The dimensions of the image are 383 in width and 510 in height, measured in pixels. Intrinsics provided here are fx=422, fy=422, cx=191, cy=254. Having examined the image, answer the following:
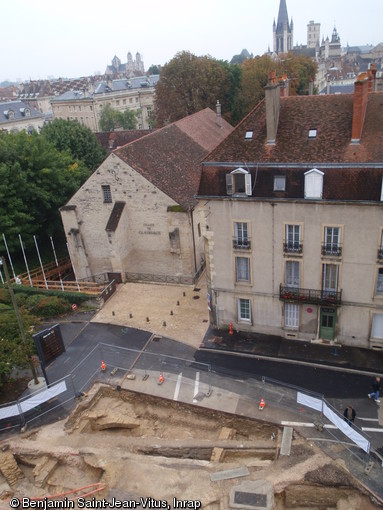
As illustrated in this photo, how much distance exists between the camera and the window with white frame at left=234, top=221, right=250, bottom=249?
25719mm

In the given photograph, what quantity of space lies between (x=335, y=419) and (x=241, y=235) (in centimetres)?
1156

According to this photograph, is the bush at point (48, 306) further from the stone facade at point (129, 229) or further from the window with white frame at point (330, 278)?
the window with white frame at point (330, 278)

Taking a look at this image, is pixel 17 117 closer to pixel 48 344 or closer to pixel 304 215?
pixel 48 344

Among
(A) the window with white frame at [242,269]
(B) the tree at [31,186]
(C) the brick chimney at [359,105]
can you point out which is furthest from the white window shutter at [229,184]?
(B) the tree at [31,186]

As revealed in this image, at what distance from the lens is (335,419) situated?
19453 mm

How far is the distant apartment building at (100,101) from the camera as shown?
94.3 metres

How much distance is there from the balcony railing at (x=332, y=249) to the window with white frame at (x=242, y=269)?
4.70 metres

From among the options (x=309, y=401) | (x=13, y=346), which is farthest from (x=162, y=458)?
(x=13, y=346)

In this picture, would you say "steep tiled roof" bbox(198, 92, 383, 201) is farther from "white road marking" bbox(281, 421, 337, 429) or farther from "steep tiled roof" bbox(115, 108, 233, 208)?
"white road marking" bbox(281, 421, 337, 429)

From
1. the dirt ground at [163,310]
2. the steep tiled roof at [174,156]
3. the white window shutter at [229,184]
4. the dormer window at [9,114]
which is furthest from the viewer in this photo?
the dormer window at [9,114]

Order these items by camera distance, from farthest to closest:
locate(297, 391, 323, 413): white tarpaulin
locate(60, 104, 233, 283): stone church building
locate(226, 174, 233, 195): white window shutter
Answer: locate(60, 104, 233, 283): stone church building < locate(226, 174, 233, 195): white window shutter < locate(297, 391, 323, 413): white tarpaulin

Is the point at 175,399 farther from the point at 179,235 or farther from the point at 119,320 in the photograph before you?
the point at 179,235

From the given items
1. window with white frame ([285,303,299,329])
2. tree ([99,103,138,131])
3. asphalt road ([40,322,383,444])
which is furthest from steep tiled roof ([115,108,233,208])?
tree ([99,103,138,131])

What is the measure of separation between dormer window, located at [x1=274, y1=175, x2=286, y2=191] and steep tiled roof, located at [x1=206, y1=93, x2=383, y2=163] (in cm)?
89
